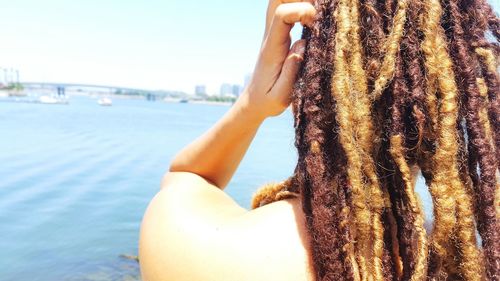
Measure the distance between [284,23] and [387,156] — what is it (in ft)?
1.50

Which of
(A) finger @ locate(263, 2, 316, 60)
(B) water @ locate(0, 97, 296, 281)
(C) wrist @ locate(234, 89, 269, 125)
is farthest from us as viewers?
(B) water @ locate(0, 97, 296, 281)

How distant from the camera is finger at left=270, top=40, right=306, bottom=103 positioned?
4.06 ft

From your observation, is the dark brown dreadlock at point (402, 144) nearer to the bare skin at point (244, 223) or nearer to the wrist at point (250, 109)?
the bare skin at point (244, 223)

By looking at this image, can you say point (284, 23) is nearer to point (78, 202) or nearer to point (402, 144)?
point (402, 144)

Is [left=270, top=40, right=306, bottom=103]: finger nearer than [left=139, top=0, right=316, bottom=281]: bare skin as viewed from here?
No

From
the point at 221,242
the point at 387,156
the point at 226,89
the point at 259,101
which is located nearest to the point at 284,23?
the point at 259,101

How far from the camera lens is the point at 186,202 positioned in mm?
1351

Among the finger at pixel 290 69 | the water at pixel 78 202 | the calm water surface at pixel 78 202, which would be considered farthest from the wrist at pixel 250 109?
the water at pixel 78 202

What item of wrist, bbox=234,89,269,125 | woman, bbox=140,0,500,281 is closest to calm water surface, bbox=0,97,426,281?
wrist, bbox=234,89,269,125

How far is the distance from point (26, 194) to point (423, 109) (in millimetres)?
9725

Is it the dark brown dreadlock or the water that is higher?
the dark brown dreadlock

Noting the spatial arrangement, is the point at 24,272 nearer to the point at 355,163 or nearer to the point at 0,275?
the point at 0,275

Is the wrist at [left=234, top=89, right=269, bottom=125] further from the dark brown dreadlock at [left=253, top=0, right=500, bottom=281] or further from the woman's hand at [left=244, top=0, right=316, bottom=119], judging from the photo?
the dark brown dreadlock at [left=253, top=0, right=500, bottom=281]

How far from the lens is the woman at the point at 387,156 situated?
3.45 feet
